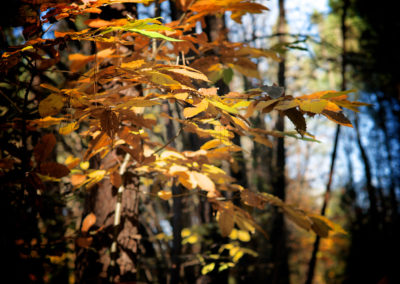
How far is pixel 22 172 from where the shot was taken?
0.81 m

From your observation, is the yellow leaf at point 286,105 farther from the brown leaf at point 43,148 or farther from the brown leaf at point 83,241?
the brown leaf at point 83,241

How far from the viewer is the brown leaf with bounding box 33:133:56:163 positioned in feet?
2.60

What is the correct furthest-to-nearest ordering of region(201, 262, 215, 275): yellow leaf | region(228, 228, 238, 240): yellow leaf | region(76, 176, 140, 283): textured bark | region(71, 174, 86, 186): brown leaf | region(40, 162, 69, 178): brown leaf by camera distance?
region(228, 228, 238, 240): yellow leaf, region(201, 262, 215, 275): yellow leaf, region(76, 176, 140, 283): textured bark, region(71, 174, 86, 186): brown leaf, region(40, 162, 69, 178): brown leaf

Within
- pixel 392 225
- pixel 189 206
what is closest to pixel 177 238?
pixel 189 206

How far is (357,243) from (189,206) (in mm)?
7182

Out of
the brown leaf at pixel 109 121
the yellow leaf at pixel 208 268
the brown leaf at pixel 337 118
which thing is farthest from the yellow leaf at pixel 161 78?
the yellow leaf at pixel 208 268

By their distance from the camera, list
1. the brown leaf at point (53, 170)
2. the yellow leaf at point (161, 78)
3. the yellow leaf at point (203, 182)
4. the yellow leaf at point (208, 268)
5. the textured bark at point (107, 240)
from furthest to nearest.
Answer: the yellow leaf at point (208, 268), the textured bark at point (107, 240), the yellow leaf at point (203, 182), the brown leaf at point (53, 170), the yellow leaf at point (161, 78)

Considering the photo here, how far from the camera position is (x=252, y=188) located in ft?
15.8

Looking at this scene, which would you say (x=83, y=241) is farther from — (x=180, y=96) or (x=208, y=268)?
(x=180, y=96)

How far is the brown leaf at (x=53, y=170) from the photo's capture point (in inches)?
30.8

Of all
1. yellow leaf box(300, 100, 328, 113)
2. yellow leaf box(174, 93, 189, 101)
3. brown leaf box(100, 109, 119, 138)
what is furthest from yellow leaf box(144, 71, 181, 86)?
yellow leaf box(300, 100, 328, 113)

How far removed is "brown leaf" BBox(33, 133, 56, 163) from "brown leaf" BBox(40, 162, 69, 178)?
1.0 inches

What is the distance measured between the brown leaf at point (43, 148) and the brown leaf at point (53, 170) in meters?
0.03

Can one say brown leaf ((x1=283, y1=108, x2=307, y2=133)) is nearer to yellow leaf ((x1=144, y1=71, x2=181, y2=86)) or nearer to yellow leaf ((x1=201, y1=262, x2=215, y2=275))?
yellow leaf ((x1=144, y1=71, x2=181, y2=86))
